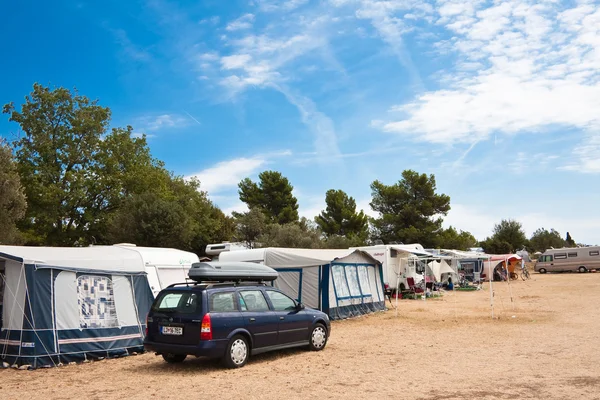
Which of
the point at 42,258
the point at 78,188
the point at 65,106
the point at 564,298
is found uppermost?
the point at 65,106

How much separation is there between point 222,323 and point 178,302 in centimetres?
86

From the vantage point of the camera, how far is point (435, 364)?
29.7 ft

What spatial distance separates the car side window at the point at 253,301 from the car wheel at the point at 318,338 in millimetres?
1347

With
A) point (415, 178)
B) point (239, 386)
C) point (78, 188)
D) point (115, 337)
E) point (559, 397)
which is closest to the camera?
point (559, 397)

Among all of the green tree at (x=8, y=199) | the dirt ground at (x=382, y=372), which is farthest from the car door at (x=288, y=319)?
the green tree at (x=8, y=199)

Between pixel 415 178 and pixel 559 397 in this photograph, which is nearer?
pixel 559 397

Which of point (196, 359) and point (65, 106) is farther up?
point (65, 106)

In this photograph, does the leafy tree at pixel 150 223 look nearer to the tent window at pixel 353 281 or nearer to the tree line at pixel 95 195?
the tree line at pixel 95 195

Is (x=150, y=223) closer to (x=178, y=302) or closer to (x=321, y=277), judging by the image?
(x=321, y=277)

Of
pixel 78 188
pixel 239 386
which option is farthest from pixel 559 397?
pixel 78 188

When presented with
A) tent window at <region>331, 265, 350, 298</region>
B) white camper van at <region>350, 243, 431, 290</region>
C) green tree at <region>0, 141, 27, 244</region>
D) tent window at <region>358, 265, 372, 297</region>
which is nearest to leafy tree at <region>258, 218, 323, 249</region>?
white camper van at <region>350, 243, 431, 290</region>

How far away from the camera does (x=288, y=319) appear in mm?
9852

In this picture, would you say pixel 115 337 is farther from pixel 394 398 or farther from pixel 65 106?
pixel 65 106

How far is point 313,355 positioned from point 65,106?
31369 mm
